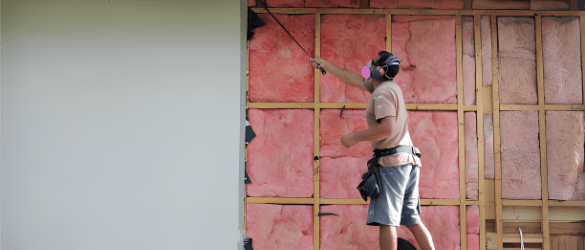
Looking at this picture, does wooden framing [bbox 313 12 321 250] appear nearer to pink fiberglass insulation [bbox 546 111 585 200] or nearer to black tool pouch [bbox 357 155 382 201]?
black tool pouch [bbox 357 155 382 201]

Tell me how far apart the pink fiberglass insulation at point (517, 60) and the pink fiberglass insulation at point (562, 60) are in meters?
0.11

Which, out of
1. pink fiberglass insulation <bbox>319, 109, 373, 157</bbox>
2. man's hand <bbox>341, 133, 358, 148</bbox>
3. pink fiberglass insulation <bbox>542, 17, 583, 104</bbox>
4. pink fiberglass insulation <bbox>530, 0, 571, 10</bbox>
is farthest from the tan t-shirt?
pink fiberglass insulation <bbox>530, 0, 571, 10</bbox>

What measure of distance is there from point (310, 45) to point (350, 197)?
1.25m

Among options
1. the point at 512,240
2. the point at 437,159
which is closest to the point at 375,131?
the point at 437,159

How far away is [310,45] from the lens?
255 cm

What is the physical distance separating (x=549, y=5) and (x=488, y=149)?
127 cm

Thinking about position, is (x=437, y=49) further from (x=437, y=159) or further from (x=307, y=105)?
(x=307, y=105)

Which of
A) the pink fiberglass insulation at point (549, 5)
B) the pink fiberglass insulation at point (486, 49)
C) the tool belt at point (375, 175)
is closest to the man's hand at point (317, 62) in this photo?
the tool belt at point (375, 175)

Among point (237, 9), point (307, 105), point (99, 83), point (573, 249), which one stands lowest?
point (573, 249)

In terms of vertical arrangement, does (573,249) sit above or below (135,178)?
below

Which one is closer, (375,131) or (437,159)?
(375,131)

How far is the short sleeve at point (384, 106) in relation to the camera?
72.5 inches

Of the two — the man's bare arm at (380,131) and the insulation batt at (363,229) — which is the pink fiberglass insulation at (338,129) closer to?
the insulation batt at (363,229)

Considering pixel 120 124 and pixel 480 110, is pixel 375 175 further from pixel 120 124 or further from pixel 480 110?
pixel 120 124
